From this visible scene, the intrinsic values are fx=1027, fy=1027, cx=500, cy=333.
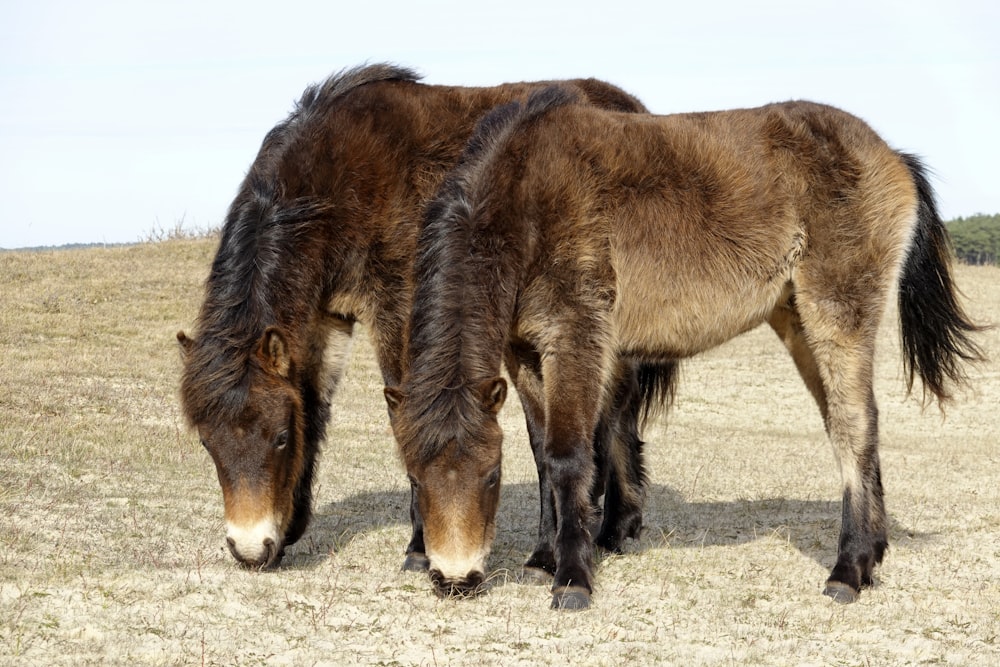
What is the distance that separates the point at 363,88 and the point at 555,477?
9.74 feet

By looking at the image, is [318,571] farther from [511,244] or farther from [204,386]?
[511,244]

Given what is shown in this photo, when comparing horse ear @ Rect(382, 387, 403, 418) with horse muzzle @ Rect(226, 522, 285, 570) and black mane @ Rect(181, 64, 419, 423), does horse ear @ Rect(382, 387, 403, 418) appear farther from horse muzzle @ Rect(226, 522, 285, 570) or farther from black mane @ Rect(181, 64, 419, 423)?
horse muzzle @ Rect(226, 522, 285, 570)

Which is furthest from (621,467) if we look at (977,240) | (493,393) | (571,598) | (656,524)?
(977,240)

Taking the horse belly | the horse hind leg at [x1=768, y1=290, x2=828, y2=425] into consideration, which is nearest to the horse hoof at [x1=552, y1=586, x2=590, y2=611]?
the horse belly

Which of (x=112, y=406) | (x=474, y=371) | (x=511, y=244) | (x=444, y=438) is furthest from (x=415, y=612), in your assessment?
(x=112, y=406)

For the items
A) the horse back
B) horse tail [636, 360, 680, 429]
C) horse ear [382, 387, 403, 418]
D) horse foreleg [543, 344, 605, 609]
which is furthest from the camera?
horse tail [636, 360, 680, 429]

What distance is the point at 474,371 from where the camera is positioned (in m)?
5.30

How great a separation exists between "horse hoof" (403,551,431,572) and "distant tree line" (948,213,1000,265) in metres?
61.9

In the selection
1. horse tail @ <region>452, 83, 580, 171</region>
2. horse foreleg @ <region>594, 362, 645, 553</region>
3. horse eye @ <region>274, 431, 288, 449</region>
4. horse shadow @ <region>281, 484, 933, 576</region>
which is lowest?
horse shadow @ <region>281, 484, 933, 576</region>

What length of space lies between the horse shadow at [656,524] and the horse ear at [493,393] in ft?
4.34

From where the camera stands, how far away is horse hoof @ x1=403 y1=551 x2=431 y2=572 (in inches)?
245

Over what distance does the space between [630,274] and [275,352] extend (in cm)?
209

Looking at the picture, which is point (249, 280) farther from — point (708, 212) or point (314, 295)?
point (708, 212)

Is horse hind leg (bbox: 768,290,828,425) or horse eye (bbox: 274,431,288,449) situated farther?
horse hind leg (bbox: 768,290,828,425)
